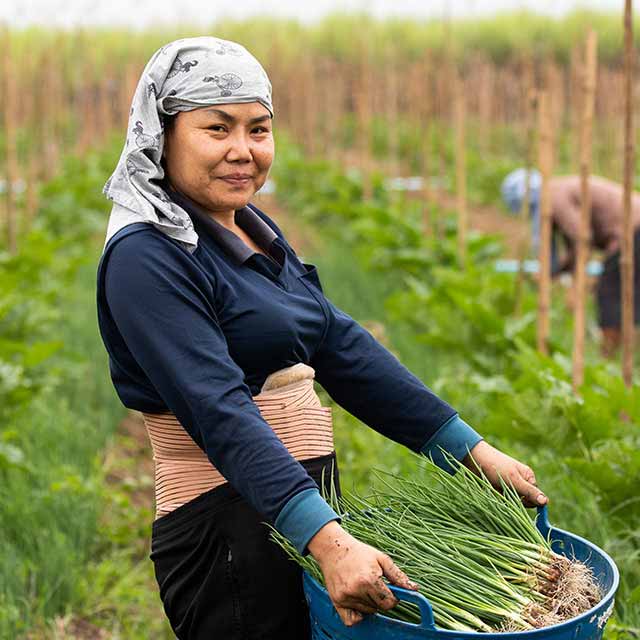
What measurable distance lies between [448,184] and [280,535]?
493 inches

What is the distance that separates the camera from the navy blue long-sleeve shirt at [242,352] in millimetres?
1597

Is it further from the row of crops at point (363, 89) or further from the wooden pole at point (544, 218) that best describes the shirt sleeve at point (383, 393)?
the row of crops at point (363, 89)

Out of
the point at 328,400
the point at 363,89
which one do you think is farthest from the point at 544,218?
the point at 363,89

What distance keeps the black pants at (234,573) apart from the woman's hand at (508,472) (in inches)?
16.2

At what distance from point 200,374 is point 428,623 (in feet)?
1.73

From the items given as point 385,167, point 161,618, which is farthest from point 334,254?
point 385,167

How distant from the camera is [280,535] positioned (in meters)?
1.65

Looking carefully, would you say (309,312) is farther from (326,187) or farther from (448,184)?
(448,184)

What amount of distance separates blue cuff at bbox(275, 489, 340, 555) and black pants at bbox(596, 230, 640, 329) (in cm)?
477

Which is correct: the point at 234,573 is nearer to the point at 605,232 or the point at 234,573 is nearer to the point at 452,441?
the point at 452,441

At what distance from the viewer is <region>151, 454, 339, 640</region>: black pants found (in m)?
1.82

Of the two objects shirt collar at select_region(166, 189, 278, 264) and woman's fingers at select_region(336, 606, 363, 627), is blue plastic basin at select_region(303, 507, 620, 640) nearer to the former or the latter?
woman's fingers at select_region(336, 606, 363, 627)

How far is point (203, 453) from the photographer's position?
1.83m

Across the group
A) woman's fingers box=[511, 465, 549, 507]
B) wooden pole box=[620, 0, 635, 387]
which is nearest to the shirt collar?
woman's fingers box=[511, 465, 549, 507]
